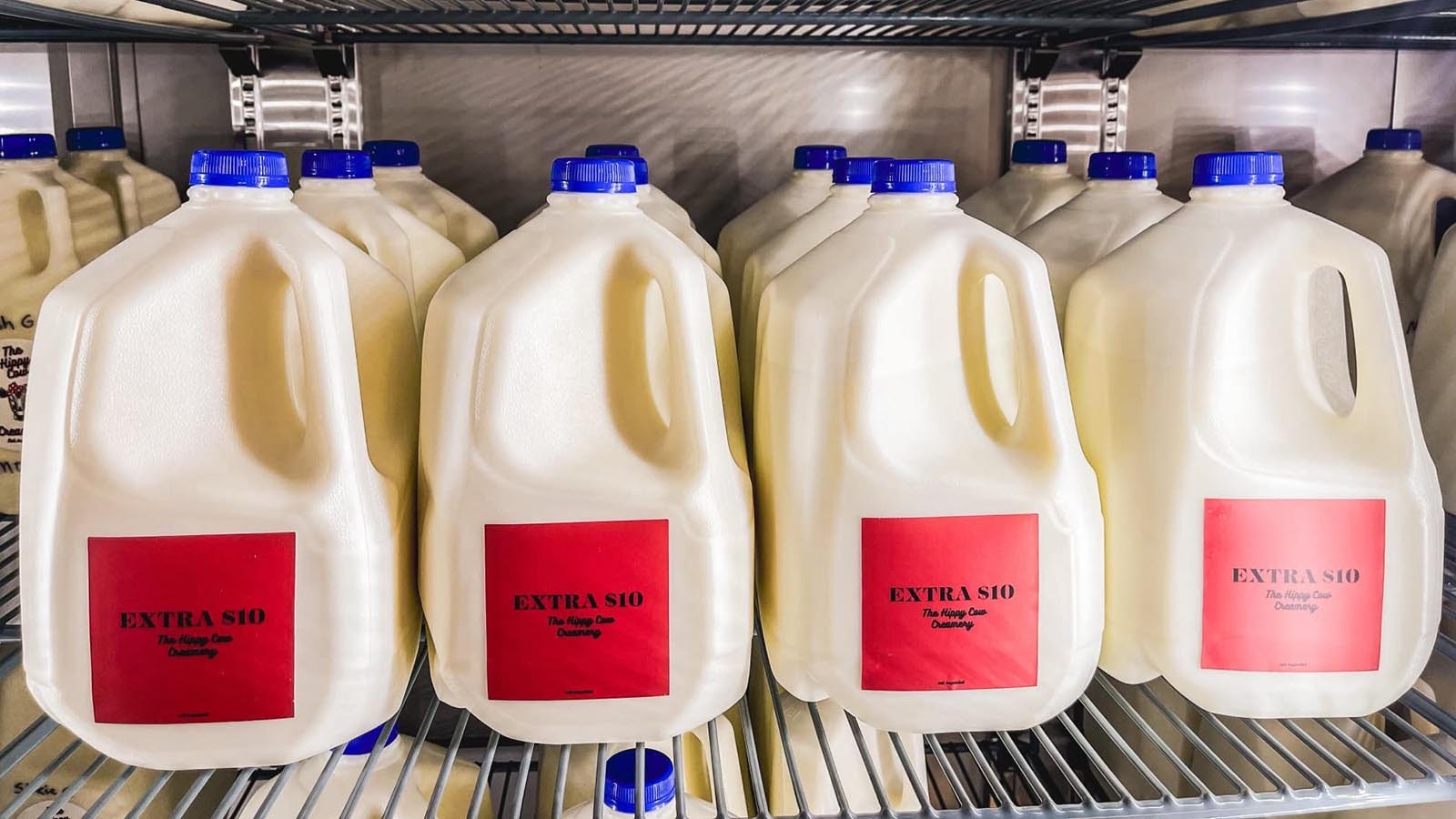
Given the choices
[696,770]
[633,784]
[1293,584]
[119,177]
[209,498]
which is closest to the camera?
[209,498]

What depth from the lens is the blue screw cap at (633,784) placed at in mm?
978

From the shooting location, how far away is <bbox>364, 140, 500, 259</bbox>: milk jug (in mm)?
1282

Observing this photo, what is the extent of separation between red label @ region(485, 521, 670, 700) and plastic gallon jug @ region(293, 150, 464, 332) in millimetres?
312

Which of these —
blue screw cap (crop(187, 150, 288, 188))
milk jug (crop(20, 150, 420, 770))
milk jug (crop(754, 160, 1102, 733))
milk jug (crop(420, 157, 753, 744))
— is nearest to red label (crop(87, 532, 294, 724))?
milk jug (crop(20, 150, 420, 770))

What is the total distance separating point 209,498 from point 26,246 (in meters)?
0.66

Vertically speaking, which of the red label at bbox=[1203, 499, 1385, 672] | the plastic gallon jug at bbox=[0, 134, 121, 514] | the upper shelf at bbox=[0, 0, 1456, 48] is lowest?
the red label at bbox=[1203, 499, 1385, 672]

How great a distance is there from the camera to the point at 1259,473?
86cm

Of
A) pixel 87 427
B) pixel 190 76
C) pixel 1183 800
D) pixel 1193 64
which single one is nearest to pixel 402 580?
pixel 87 427

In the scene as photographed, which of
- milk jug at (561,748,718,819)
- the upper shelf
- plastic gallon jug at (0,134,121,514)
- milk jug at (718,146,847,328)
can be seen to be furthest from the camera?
milk jug at (718,146,847,328)

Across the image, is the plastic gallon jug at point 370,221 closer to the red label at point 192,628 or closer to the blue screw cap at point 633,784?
the red label at point 192,628

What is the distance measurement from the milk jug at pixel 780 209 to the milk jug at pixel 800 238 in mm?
104

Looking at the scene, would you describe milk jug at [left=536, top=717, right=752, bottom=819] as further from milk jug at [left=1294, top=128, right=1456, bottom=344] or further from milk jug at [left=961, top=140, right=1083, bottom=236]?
milk jug at [left=1294, top=128, right=1456, bottom=344]

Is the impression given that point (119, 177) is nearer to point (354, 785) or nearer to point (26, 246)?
point (26, 246)

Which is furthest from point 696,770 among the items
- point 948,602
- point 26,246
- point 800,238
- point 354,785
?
point 26,246
